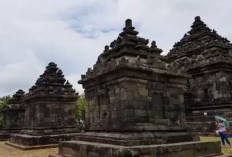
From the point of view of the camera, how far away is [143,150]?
277 inches

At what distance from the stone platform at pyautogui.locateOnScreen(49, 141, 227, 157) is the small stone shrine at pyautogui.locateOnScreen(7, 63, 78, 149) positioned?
22.5 ft

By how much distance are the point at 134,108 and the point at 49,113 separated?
34.9 ft

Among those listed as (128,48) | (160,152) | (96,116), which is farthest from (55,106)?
(160,152)

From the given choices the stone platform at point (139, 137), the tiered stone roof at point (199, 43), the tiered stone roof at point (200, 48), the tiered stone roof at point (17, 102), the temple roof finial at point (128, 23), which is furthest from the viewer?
the tiered stone roof at point (17, 102)

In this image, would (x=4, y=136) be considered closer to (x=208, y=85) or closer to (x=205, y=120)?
(x=205, y=120)

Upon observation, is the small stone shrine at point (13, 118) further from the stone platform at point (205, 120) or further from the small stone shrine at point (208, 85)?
the stone platform at point (205, 120)

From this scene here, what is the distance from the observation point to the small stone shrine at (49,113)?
16.5m

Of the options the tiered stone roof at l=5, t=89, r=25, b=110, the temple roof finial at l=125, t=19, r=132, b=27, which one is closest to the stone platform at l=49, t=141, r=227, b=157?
the temple roof finial at l=125, t=19, r=132, b=27

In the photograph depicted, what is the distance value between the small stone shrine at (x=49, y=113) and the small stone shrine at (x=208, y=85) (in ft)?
25.0

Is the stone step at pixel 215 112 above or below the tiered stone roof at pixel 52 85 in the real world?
below

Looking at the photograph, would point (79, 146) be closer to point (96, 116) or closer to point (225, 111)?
point (96, 116)

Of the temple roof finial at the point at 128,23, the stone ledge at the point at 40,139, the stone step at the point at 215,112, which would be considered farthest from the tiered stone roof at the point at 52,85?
the temple roof finial at the point at 128,23

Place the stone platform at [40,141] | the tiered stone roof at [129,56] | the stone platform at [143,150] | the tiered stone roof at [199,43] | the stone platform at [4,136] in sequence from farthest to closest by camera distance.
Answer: the stone platform at [4,136] < the tiered stone roof at [199,43] < the stone platform at [40,141] < the tiered stone roof at [129,56] < the stone platform at [143,150]

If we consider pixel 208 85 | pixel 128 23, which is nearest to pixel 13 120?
pixel 208 85
